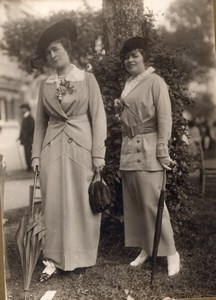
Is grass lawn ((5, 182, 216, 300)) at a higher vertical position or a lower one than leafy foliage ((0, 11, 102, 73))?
lower

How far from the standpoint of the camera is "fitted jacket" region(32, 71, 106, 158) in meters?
2.43

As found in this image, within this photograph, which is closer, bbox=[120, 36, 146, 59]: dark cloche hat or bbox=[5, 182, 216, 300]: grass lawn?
bbox=[5, 182, 216, 300]: grass lawn

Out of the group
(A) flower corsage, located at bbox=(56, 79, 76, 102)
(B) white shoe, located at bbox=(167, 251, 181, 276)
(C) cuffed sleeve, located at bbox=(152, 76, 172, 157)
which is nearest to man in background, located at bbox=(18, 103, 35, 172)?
(A) flower corsage, located at bbox=(56, 79, 76, 102)

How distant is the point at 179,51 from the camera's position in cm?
251

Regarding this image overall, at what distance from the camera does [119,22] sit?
2479mm

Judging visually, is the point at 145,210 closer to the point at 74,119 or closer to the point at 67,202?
the point at 67,202

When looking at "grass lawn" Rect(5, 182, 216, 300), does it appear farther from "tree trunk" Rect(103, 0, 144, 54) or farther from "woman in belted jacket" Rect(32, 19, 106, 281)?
"tree trunk" Rect(103, 0, 144, 54)

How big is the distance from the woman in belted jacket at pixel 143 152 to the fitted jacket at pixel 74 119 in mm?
133

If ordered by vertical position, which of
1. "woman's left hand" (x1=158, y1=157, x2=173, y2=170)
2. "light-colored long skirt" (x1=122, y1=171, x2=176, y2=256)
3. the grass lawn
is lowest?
the grass lawn

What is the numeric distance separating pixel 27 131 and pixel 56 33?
1.69 ft

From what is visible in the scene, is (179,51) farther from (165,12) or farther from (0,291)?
(0,291)

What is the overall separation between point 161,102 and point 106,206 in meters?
0.59

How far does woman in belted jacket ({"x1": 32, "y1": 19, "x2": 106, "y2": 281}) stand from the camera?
2.41 m

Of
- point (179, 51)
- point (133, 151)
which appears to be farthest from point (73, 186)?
point (179, 51)
